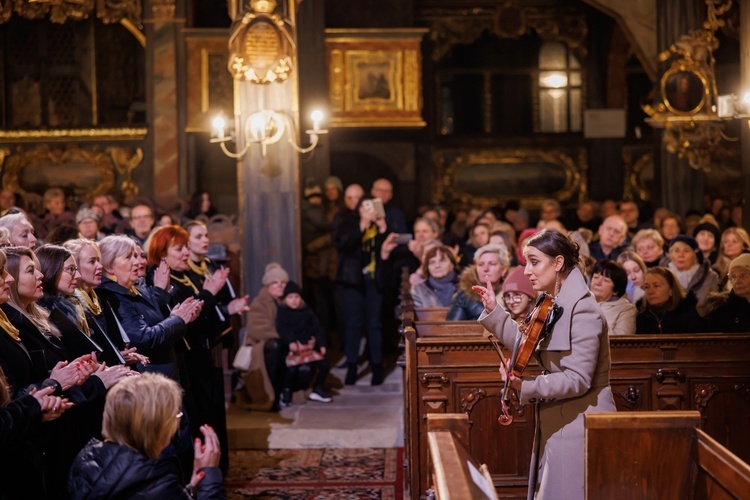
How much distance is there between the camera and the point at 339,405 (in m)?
9.29

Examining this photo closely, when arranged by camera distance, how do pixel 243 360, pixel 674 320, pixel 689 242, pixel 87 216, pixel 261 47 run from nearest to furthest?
pixel 674 320
pixel 689 242
pixel 243 360
pixel 87 216
pixel 261 47

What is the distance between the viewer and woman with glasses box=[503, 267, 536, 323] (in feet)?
20.9

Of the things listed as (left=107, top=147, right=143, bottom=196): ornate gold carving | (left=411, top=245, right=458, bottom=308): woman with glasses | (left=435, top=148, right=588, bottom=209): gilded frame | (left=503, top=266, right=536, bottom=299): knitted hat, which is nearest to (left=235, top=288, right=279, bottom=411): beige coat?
(left=411, top=245, right=458, bottom=308): woman with glasses

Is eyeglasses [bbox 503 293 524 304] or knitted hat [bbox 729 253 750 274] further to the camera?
knitted hat [bbox 729 253 750 274]

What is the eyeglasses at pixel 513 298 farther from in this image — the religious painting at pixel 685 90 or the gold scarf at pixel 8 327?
the religious painting at pixel 685 90

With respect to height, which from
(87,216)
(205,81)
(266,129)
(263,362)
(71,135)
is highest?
(205,81)

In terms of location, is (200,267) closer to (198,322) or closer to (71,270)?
(198,322)

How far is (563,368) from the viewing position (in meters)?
4.38

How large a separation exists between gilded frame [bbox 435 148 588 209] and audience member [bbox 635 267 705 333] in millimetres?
10497

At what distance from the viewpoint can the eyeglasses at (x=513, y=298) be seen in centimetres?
642

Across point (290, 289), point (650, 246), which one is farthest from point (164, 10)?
point (650, 246)

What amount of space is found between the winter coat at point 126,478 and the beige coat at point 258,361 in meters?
5.41

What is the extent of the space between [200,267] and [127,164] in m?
8.25

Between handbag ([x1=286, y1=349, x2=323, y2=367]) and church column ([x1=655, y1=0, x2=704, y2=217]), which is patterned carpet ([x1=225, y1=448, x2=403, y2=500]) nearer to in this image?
handbag ([x1=286, y1=349, x2=323, y2=367])
